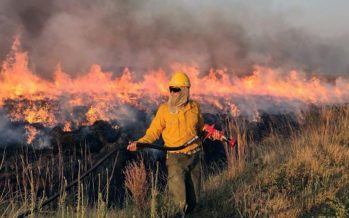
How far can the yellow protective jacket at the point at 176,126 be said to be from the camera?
5332 millimetres

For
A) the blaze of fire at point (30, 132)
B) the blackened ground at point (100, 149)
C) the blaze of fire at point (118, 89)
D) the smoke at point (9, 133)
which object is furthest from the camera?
the blaze of fire at point (118, 89)

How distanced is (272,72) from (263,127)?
12863 millimetres

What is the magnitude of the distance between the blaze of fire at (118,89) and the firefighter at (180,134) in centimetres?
985

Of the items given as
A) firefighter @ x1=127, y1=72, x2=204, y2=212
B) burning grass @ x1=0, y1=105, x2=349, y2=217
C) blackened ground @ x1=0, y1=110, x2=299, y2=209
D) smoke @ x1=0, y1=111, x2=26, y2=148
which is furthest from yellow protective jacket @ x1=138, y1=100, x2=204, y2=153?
smoke @ x1=0, y1=111, x2=26, y2=148

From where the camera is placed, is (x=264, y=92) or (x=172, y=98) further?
(x=264, y=92)

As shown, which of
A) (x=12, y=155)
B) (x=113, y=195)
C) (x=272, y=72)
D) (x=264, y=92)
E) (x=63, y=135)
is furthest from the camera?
(x=272, y=72)

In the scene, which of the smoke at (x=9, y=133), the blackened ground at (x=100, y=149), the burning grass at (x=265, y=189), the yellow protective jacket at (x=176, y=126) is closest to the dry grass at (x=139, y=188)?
the burning grass at (x=265, y=189)

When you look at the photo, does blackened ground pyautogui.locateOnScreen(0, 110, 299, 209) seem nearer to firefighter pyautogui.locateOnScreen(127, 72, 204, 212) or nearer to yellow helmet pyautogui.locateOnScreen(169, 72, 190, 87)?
firefighter pyautogui.locateOnScreen(127, 72, 204, 212)

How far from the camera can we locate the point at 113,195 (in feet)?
34.0

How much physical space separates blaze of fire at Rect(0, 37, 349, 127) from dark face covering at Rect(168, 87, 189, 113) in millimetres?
9944

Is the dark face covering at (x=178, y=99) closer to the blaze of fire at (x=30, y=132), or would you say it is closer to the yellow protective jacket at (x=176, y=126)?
the yellow protective jacket at (x=176, y=126)

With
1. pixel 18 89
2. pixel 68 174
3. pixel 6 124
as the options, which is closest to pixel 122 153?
pixel 68 174

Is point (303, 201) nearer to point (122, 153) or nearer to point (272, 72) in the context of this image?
point (122, 153)

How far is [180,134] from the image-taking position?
210 inches
